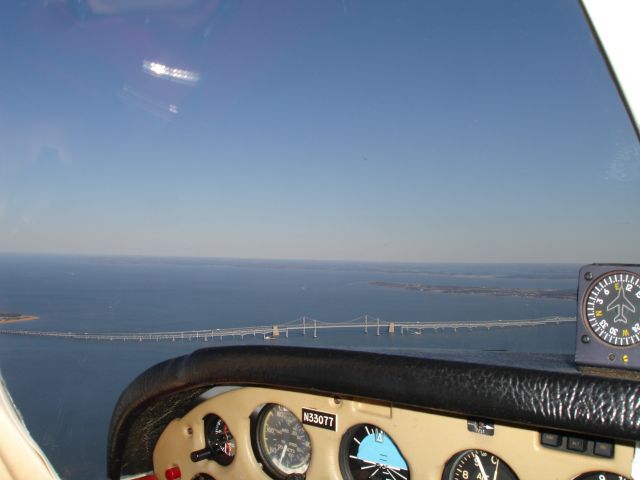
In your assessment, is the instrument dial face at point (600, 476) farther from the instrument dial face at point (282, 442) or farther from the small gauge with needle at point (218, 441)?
the small gauge with needle at point (218, 441)

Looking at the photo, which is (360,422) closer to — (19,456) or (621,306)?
(621,306)

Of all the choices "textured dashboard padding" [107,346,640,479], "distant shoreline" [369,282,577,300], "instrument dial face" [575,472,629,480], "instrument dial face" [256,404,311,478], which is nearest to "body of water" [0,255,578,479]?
"distant shoreline" [369,282,577,300]

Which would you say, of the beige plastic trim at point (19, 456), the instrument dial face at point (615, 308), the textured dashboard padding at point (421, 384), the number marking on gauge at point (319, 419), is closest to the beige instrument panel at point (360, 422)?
the number marking on gauge at point (319, 419)

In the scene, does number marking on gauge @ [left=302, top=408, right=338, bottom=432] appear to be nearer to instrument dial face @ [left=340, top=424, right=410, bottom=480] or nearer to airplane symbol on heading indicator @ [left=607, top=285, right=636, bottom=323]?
instrument dial face @ [left=340, top=424, right=410, bottom=480]

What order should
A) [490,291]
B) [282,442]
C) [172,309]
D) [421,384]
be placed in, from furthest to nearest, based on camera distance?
[172,309], [490,291], [282,442], [421,384]

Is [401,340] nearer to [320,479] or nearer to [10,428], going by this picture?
[320,479]

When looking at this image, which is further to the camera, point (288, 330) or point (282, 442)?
point (288, 330)

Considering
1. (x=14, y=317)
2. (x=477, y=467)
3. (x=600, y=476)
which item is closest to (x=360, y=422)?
(x=477, y=467)
